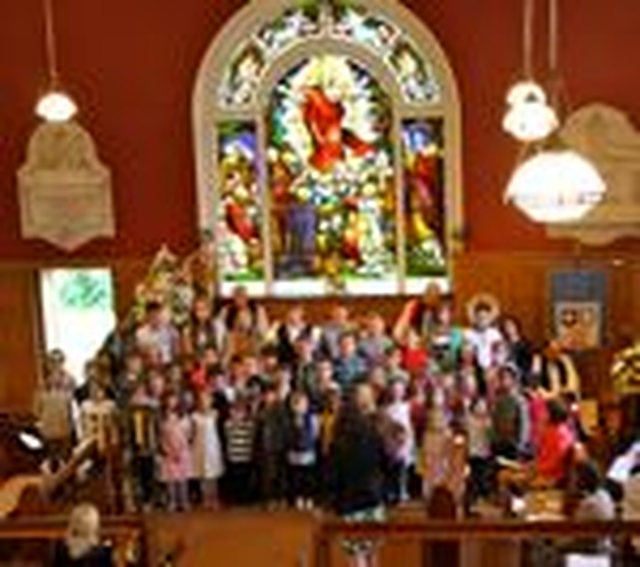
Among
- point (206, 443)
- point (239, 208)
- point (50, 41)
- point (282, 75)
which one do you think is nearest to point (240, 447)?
point (206, 443)

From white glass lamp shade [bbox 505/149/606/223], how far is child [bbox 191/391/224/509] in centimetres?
477

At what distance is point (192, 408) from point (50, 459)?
233 centimetres

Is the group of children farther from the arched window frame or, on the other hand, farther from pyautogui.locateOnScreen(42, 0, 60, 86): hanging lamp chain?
pyautogui.locateOnScreen(42, 0, 60, 86): hanging lamp chain

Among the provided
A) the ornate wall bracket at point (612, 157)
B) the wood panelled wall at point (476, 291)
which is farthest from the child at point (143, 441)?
the ornate wall bracket at point (612, 157)

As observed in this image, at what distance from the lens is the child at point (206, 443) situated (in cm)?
1112

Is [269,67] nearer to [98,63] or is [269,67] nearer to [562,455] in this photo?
[98,63]

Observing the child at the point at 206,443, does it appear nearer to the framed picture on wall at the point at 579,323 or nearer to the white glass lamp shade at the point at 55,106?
the white glass lamp shade at the point at 55,106

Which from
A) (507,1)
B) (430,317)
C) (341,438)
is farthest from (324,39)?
(341,438)

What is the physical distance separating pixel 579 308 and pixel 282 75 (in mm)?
3857

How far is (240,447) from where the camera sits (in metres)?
11.3

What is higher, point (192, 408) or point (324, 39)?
point (324, 39)

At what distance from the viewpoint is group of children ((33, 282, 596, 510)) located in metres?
11.0

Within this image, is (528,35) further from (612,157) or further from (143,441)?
(143,441)

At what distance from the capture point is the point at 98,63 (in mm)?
15484
